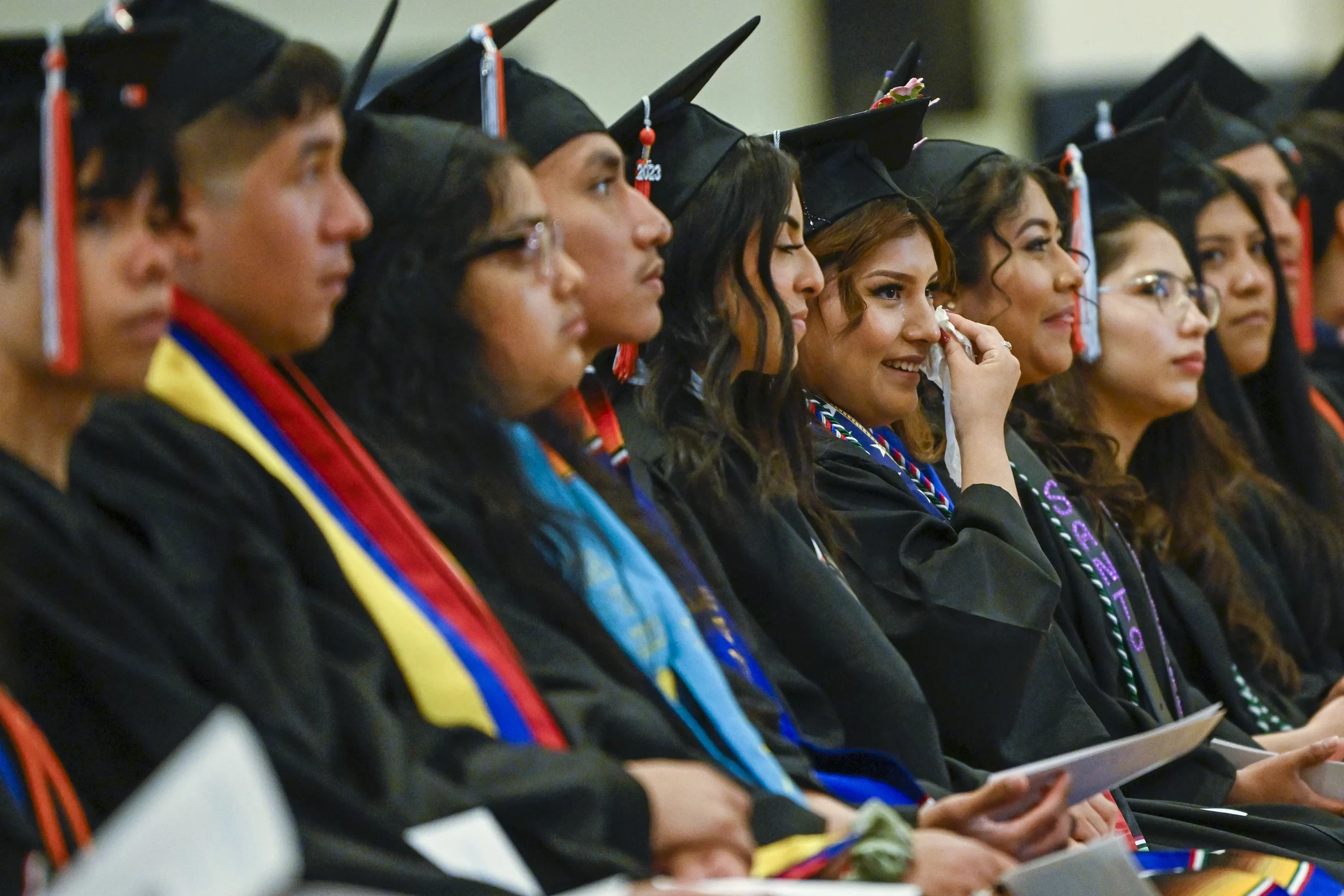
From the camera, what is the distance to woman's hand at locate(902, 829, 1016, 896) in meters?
2.23

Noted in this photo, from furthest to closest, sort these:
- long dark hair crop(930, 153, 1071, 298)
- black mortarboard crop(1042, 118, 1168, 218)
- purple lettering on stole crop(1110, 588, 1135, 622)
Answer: black mortarboard crop(1042, 118, 1168, 218)
long dark hair crop(930, 153, 1071, 298)
purple lettering on stole crop(1110, 588, 1135, 622)

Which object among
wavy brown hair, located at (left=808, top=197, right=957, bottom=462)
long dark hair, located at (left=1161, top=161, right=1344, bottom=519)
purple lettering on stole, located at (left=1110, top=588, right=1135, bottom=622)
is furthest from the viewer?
long dark hair, located at (left=1161, top=161, right=1344, bottom=519)

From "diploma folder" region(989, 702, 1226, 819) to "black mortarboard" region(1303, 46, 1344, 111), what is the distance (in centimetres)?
410

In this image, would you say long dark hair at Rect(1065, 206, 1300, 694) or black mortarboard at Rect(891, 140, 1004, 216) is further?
long dark hair at Rect(1065, 206, 1300, 694)

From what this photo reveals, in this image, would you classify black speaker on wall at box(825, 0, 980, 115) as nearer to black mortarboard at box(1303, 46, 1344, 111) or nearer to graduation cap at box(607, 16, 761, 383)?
black mortarboard at box(1303, 46, 1344, 111)

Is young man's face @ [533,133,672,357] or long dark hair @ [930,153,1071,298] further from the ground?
Answer: young man's face @ [533,133,672,357]

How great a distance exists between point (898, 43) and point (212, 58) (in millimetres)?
7194

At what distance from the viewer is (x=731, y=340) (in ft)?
9.79

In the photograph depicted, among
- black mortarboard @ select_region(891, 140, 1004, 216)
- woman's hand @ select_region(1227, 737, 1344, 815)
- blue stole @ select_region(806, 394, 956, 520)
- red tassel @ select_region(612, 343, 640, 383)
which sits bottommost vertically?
woman's hand @ select_region(1227, 737, 1344, 815)

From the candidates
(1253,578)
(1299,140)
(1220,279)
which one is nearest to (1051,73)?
(1299,140)

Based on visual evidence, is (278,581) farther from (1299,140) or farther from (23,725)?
(1299,140)

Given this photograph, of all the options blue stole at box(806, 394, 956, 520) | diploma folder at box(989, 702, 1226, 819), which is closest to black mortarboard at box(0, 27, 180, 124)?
diploma folder at box(989, 702, 1226, 819)

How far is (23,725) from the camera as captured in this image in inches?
68.0

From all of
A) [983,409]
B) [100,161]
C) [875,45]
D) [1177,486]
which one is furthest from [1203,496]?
[875,45]
